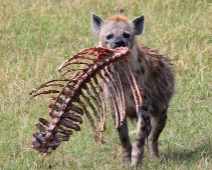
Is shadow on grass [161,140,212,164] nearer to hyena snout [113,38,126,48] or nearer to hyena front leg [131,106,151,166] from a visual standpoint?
hyena front leg [131,106,151,166]

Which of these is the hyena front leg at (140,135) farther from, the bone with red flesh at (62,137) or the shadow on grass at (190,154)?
the bone with red flesh at (62,137)

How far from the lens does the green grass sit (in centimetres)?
568

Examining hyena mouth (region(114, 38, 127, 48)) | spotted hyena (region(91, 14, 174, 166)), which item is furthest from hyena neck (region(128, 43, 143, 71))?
hyena mouth (region(114, 38, 127, 48))

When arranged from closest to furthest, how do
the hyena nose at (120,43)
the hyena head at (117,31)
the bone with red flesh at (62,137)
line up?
the bone with red flesh at (62,137)
the hyena nose at (120,43)
the hyena head at (117,31)

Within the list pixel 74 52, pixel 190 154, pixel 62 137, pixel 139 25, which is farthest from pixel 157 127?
pixel 74 52

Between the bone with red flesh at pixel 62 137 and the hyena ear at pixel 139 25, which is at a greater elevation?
the hyena ear at pixel 139 25

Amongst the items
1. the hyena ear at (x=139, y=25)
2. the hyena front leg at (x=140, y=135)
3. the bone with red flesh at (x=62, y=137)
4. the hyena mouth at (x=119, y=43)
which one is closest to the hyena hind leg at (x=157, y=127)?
the hyena front leg at (x=140, y=135)

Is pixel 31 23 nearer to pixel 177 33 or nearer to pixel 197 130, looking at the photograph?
pixel 177 33

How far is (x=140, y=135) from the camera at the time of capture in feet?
18.0

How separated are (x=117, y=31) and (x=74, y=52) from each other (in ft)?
8.19

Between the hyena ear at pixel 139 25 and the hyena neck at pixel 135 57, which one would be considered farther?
the hyena ear at pixel 139 25

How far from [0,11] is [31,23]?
0.42 metres

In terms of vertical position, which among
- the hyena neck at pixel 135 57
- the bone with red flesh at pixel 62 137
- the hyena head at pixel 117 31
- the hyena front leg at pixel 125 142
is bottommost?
the hyena front leg at pixel 125 142

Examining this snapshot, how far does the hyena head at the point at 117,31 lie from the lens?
5698 mm
